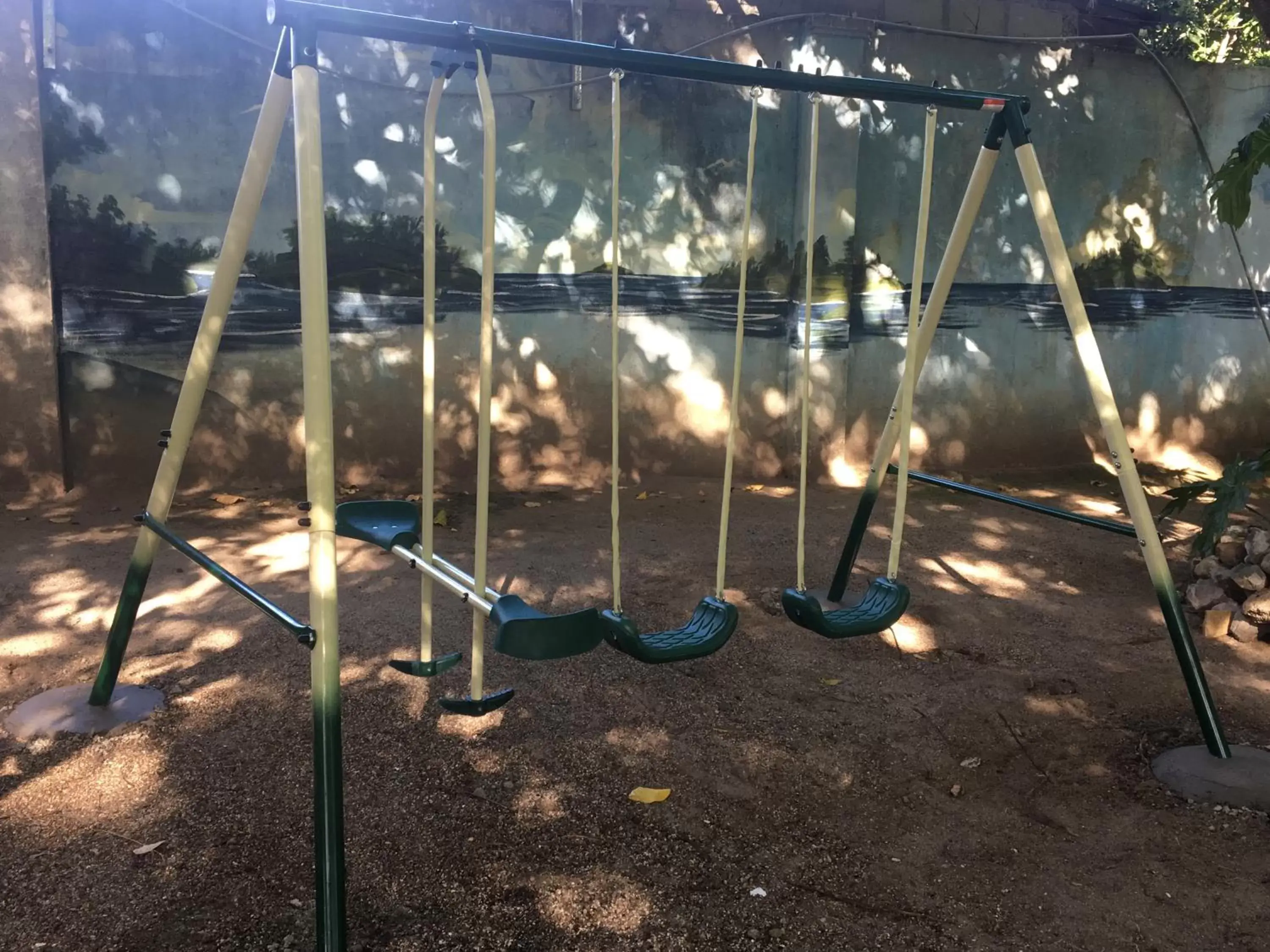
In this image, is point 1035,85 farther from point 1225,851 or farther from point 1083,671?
point 1225,851

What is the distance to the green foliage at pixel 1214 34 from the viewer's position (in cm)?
768

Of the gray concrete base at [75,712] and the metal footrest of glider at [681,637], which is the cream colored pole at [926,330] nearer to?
the metal footrest of glider at [681,637]

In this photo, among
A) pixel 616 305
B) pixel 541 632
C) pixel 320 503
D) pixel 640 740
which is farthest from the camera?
pixel 640 740

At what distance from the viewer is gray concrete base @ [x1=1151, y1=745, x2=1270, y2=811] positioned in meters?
2.54

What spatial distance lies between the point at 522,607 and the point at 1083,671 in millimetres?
2205

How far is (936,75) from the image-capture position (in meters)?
6.02

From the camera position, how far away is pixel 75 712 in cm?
284

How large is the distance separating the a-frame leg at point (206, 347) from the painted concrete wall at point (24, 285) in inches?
102

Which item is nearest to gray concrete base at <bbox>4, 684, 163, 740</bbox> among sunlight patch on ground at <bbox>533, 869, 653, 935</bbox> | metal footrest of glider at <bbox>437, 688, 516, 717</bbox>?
metal footrest of glider at <bbox>437, 688, 516, 717</bbox>

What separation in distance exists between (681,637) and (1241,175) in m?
2.57

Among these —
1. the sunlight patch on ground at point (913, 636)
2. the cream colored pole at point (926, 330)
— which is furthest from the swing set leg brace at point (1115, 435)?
the sunlight patch on ground at point (913, 636)

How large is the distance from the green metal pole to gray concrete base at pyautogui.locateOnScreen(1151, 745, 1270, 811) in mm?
2068

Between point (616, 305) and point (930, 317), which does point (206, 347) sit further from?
point (930, 317)

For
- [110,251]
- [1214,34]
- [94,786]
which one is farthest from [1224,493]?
[1214,34]
